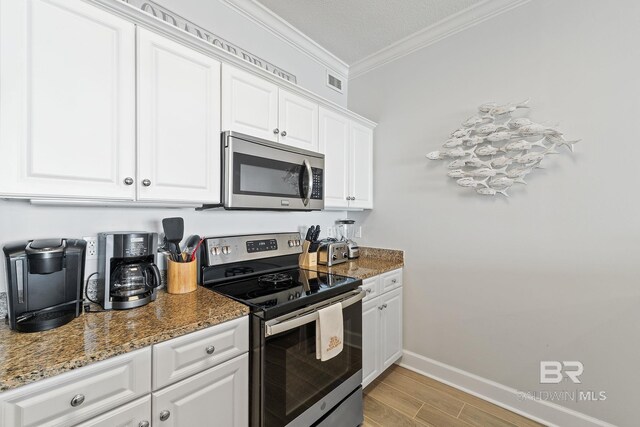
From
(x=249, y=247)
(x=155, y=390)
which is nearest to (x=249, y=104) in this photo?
(x=249, y=247)

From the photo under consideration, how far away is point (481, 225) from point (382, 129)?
1273 mm

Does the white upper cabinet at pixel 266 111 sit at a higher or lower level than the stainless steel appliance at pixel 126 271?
higher

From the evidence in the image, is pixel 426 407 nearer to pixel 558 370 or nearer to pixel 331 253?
pixel 558 370

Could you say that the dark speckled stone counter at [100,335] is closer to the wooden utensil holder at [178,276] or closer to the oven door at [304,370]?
the wooden utensil holder at [178,276]

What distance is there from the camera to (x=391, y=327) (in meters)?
2.30

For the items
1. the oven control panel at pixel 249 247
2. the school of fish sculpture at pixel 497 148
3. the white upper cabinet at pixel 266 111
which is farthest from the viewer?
the school of fish sculpture at pixel 497 148

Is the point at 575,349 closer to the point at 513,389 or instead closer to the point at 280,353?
the point at 513,389

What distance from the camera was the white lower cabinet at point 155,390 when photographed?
0.78 m

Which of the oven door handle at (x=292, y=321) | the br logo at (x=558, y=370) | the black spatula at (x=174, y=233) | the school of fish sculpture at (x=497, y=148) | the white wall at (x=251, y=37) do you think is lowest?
the br logo at (x=558, y=370)

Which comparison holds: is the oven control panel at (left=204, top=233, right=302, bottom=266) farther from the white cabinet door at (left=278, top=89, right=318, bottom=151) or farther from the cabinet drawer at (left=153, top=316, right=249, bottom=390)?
the white cabinet door at (left=278, top=89, right=318, bottom=151)

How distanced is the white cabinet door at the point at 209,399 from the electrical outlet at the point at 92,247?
2.64 ft

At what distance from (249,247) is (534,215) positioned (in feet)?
6.52

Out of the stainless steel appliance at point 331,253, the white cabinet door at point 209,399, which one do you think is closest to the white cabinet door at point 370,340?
the stainless steel appliance at point 331,253

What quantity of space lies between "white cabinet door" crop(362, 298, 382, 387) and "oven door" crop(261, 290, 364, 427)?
0.20 metres
